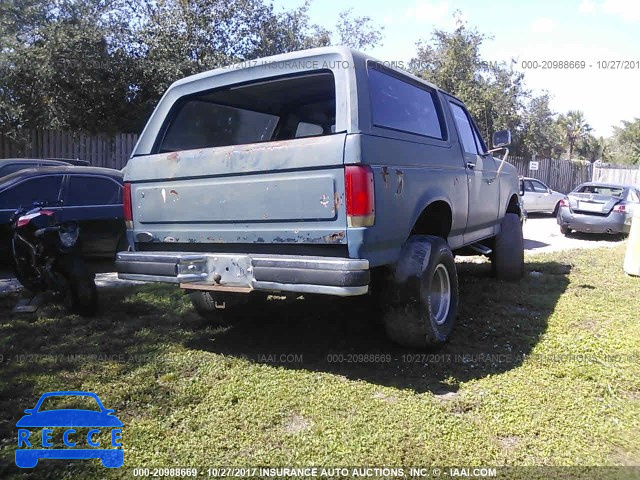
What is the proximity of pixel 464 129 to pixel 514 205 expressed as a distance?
7.10ft

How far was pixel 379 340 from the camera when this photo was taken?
442cm

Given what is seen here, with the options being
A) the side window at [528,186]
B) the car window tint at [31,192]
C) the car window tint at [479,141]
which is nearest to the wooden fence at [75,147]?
the side window at [528,186]

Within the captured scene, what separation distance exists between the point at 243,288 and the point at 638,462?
249 centimetres

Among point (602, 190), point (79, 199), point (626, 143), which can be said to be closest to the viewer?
point (79, 199)

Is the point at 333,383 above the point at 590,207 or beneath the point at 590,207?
beneath

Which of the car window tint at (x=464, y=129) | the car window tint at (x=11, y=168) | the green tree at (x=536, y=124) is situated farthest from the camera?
the green tree at (x=536, y=124)

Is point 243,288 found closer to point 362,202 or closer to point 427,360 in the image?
point 362,202

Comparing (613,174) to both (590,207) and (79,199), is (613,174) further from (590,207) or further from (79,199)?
(79,199)

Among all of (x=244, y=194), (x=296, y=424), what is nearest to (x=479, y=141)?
(x=244, y=194)

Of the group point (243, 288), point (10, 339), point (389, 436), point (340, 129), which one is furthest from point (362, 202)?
point (10, 339)

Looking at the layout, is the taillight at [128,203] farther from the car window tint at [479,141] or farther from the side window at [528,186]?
the side window at [528,186]

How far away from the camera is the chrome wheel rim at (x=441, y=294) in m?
4.21

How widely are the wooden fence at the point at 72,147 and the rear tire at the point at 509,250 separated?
36.6 feet

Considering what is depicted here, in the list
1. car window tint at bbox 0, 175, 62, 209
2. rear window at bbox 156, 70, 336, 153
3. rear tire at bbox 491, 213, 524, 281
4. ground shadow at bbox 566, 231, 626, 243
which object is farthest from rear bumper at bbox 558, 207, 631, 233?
car window tint at bbox 0, 175, 62, 209
